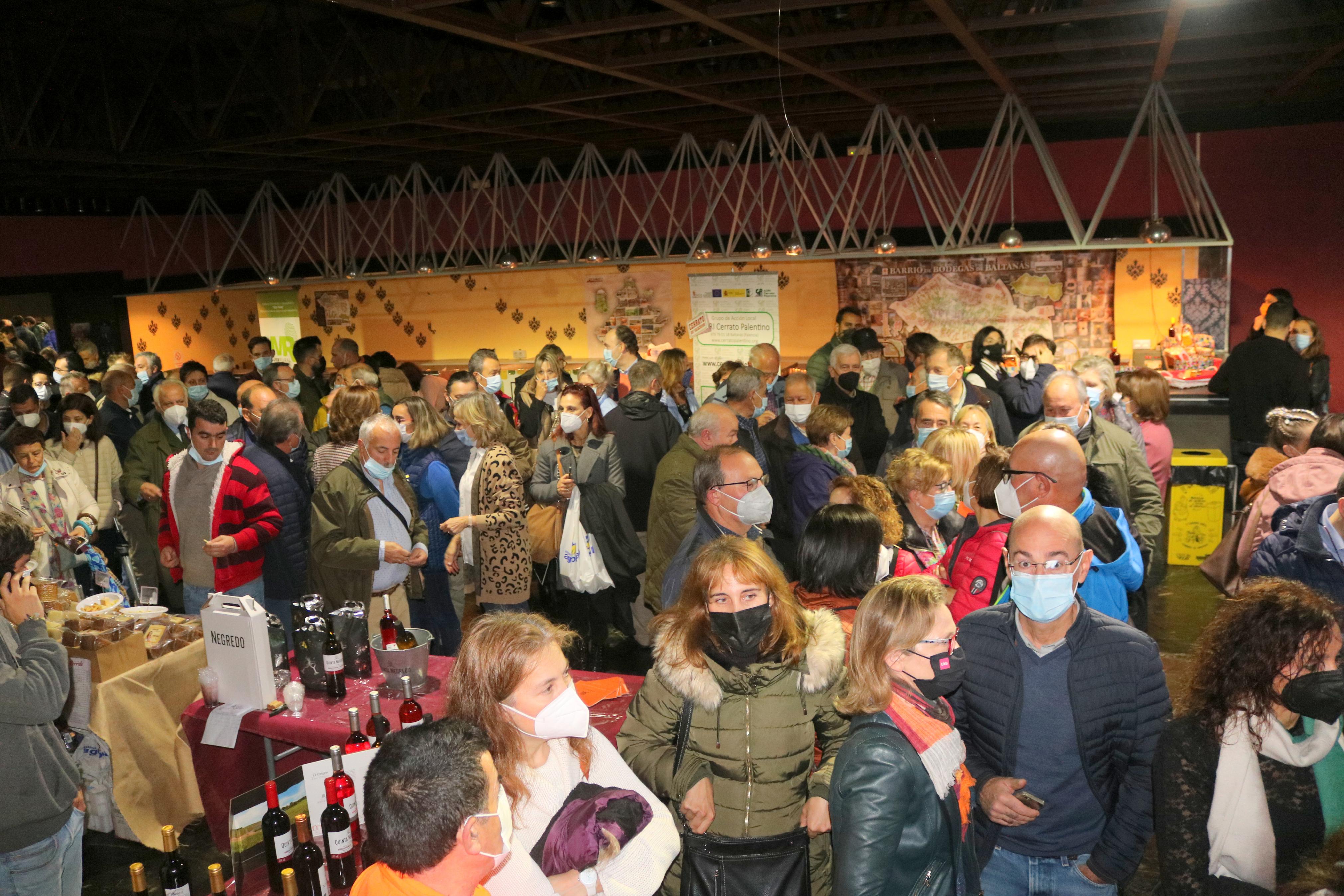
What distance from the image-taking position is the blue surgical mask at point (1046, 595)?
2418 millimetres

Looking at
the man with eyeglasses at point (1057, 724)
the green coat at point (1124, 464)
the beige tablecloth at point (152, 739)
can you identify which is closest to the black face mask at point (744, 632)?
the man with eyeglasses at point (1057, 724)

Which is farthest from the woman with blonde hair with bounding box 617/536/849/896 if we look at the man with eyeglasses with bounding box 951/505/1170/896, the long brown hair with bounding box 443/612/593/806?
the man with eyeglasses with bounding box 951/505/1170/896

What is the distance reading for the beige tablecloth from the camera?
384cm

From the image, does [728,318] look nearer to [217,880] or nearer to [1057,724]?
[1057,724]

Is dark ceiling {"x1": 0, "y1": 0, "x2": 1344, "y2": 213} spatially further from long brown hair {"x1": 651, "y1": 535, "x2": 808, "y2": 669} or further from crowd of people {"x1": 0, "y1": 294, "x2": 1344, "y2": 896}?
long brown hair {"x1": 651, "y1": 535, "x2": 808, "y2": 669}

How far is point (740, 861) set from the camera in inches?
96.9

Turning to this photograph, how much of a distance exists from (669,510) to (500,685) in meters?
2.18

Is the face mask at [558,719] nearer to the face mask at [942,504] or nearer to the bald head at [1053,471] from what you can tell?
the bald head at [1053,471]

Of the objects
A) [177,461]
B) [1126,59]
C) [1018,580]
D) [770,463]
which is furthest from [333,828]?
[1126,59]

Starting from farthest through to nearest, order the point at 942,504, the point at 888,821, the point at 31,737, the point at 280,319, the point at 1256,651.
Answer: the point at 280,319 < the point at 942,504 < the point at 31,737 < the point at 1256,651 < the point at 888,821

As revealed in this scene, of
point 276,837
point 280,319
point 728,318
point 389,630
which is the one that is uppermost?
point 280,319

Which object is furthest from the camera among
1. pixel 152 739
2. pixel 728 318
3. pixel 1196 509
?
pixel 728 318

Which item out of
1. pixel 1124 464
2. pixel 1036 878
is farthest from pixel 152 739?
pixel 1124 464

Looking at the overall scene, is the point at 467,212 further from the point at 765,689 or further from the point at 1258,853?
the point at 1258,853
